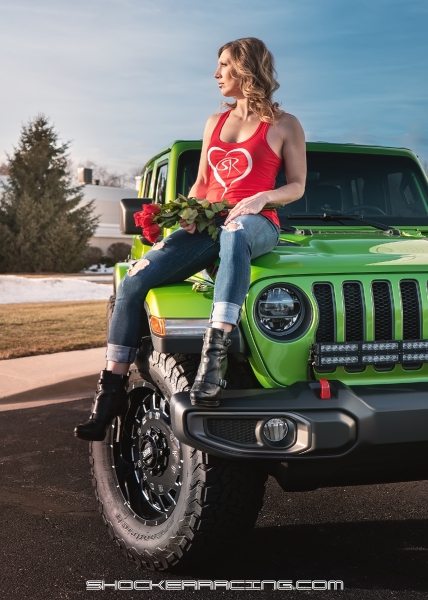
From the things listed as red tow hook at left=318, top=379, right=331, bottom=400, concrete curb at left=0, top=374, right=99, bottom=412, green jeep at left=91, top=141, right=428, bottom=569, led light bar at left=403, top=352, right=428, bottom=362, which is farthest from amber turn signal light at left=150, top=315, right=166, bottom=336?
concrete curb at left=0, top=374, right=99, bottom=412

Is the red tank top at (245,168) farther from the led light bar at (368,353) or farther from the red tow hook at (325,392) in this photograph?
the red tow hook at (325,392)

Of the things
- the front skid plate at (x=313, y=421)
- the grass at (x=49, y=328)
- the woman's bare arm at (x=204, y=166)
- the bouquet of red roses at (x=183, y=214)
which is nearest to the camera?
the front skid plate at (x=313, y=421)

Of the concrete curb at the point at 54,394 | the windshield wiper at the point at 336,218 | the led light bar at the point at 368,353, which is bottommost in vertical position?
Answer: the concrete curb at the point at 54,394

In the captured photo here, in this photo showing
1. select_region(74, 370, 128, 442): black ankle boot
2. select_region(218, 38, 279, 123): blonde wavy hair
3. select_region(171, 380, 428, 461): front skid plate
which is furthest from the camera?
select_region(218, 38, 279, 123): blonde wavy hair

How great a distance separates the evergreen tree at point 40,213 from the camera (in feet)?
112

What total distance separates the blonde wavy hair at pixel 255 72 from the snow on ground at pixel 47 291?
50.8 ft

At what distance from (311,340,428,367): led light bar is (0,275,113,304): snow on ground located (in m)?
16.1

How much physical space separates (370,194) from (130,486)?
2577 millimetres

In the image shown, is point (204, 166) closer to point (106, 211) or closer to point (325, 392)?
point (325, 392)

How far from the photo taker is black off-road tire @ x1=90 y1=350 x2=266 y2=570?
3.21m

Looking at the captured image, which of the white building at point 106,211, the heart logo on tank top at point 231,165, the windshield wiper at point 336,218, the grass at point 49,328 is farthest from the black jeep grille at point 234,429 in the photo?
the white building at point 106,211

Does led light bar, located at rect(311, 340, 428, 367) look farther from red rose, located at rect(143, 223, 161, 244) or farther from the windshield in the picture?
the windshield

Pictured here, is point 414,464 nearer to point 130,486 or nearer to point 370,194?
point 130,486

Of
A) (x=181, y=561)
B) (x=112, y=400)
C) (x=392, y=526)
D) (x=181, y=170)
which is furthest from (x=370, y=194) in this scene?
(x=181, y=561)
